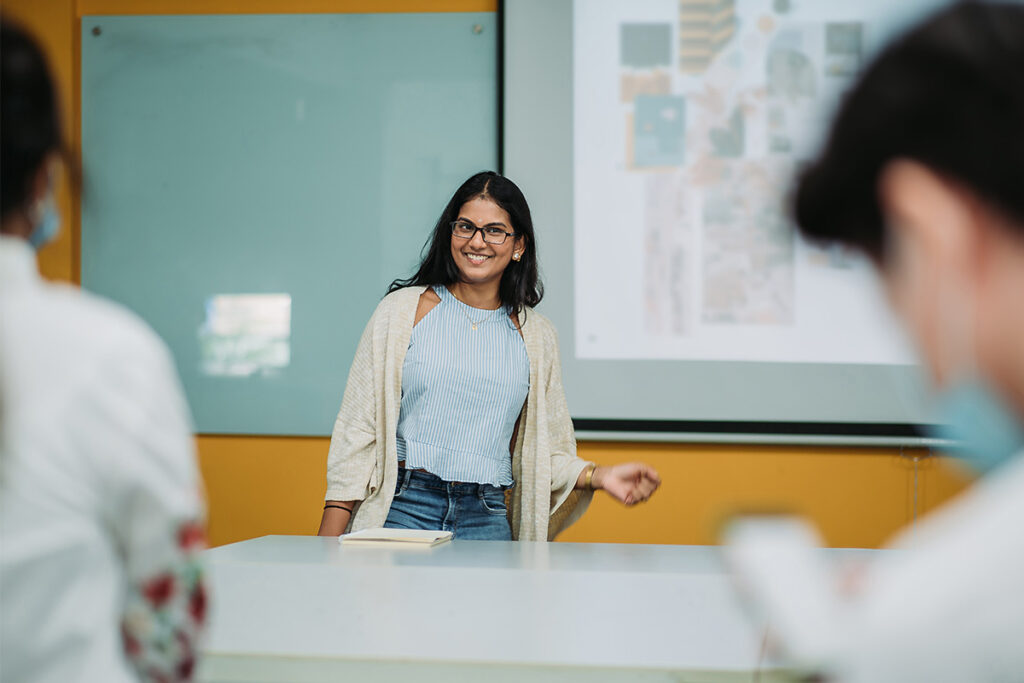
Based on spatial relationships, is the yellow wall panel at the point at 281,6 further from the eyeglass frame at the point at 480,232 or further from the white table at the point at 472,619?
the white table at the point at 472,619

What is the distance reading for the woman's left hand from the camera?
69.8 inches

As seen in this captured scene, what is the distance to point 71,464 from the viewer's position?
604mm

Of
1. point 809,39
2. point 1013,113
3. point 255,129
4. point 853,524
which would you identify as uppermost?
point 809,39

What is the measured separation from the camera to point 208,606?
2.24 feet

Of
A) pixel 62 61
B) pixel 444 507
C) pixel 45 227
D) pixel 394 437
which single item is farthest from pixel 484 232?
pixel 62 61

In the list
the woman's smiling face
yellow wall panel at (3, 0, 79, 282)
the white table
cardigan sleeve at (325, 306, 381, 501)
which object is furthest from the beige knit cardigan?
yellow wall panel at (3, 0, 79, 282)

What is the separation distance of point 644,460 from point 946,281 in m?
2.30

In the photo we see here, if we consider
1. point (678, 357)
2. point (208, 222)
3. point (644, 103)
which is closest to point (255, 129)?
point (208, 222)

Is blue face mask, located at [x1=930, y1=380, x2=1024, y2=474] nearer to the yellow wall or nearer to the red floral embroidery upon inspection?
the red floral embroidery

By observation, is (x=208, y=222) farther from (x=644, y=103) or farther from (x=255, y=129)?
(x=644, y=103)

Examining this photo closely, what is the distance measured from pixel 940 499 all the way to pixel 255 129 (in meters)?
2.56

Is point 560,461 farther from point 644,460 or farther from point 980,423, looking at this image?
point 980,423

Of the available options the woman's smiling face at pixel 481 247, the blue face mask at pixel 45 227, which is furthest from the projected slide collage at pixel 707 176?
the blue face mask at pixel 45 227

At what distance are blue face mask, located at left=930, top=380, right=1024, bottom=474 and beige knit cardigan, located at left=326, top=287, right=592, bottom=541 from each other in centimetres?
A: 143
